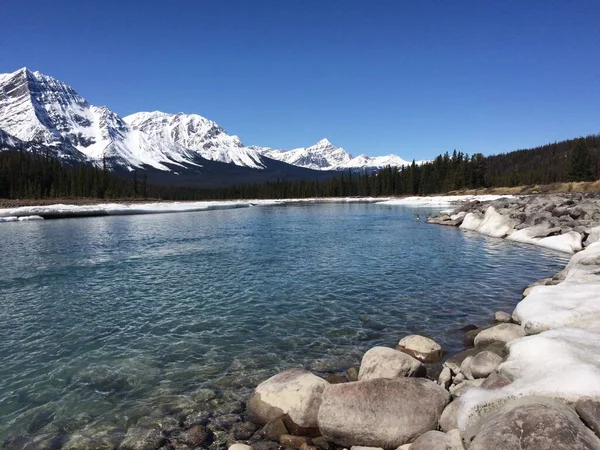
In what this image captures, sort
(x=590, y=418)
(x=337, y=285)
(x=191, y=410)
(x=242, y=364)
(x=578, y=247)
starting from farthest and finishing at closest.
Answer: (x=578, y=247) → (x=337, y=285) → (x=242, y=364) → (x=191, y=410) → (x=590, y=418)

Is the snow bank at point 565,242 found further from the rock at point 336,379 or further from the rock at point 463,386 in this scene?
the rock at point 336,379

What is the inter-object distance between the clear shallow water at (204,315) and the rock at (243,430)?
116 cm

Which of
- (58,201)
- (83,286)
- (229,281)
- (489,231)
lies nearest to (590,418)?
(229,281)

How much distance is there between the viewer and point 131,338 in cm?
1220

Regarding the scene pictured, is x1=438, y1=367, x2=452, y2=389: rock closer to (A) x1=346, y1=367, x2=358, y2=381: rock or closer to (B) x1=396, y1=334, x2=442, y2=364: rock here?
(B) x1=396, y1=334, x2=442, y2=364: rock

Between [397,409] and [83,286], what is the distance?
56.6ft

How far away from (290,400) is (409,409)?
7.85ft

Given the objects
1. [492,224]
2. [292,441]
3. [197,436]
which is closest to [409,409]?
[292,441]

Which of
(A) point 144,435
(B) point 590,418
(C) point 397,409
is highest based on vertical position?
(B) point 590,418

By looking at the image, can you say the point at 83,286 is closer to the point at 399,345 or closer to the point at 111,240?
the point at 399,345

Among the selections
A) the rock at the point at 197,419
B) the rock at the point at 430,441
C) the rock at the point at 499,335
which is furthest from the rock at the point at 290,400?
the rock at the point at 499,335

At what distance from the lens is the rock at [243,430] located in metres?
7.50

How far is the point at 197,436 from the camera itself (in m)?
7.50

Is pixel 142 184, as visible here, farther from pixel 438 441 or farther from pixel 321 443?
pixel 438 441
